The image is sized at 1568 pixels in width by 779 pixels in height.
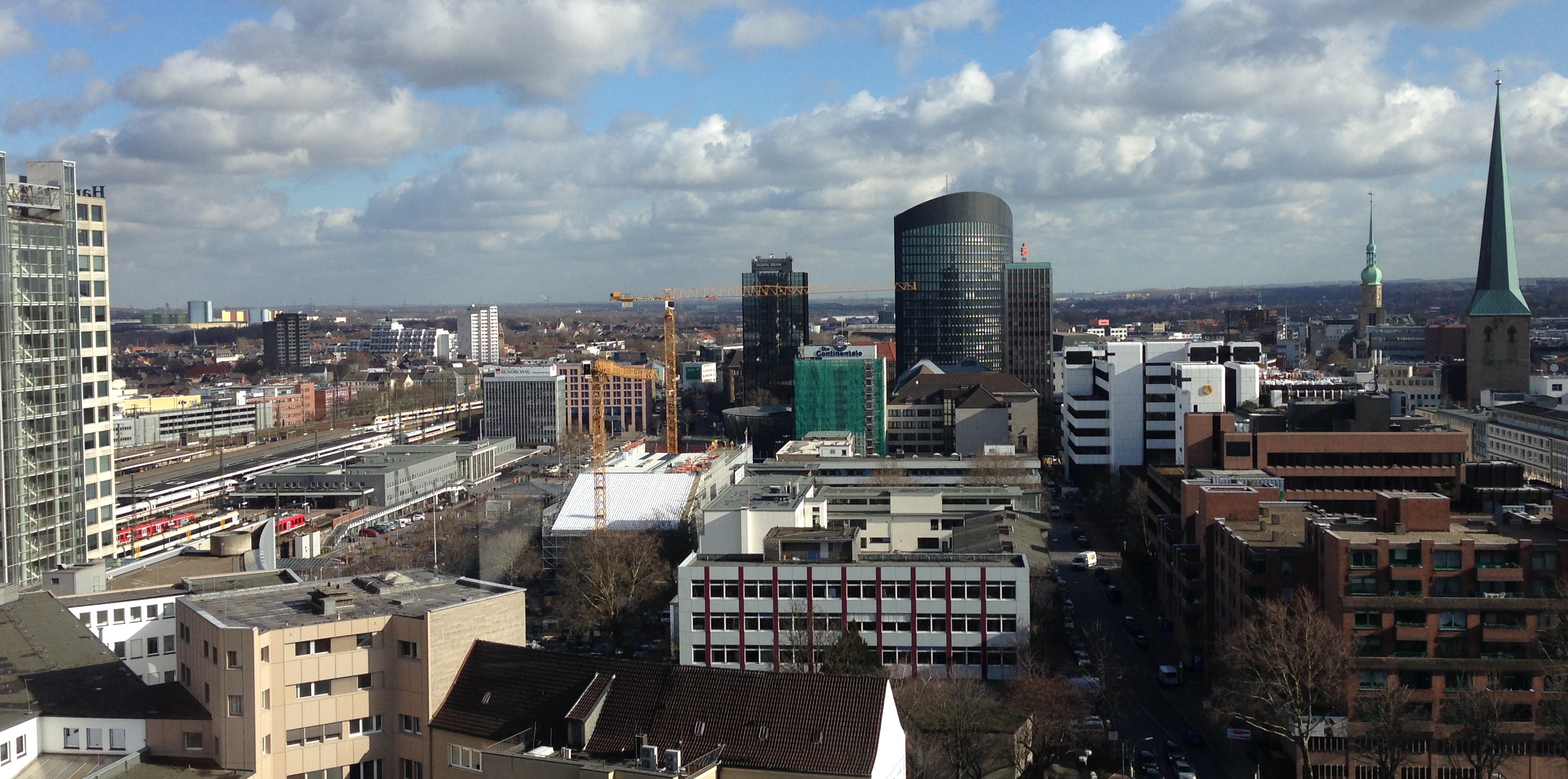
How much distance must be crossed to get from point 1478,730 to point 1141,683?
33.9ft

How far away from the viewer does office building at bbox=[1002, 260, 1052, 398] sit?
96.9m

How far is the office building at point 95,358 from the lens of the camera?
107 feet

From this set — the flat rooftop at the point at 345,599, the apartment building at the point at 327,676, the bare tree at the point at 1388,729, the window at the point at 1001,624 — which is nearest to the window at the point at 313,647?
the apartment building at the point at 327,676

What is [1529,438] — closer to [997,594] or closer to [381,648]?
[997,594]

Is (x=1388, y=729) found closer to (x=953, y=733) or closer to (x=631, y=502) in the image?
(x=953, y=733)

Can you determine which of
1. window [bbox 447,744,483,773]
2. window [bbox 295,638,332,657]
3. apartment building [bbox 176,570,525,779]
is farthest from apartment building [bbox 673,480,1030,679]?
window [bbox 295,638,332,657]

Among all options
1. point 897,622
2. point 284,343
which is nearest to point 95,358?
point 897,622

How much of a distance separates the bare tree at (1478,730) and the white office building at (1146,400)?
3590cm

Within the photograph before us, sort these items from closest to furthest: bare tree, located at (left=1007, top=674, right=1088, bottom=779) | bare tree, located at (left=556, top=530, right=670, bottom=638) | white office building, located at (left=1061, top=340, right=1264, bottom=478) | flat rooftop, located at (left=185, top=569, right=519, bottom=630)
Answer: flat rooftop, located at (left=185, top=569, right=519, bottom=630) < bare tree, located at (left=1007, top=674, right=1088, bottom=779) < bare tree, located at (left=556, top=530, right=670, bottom=638) < white office building, located at (left=1061, top=340, right=1264, bottom=478)

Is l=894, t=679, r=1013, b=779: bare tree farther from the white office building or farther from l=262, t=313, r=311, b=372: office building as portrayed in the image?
l=262, t=313, r=311, b=372: office building

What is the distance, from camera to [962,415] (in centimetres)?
A: 7631

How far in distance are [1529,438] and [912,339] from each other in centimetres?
5655

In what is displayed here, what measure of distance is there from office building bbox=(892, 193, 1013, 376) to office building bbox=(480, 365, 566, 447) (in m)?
31.2

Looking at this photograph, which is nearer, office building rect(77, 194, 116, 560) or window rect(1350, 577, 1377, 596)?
window rect(1350, 577, 1377, 596)
